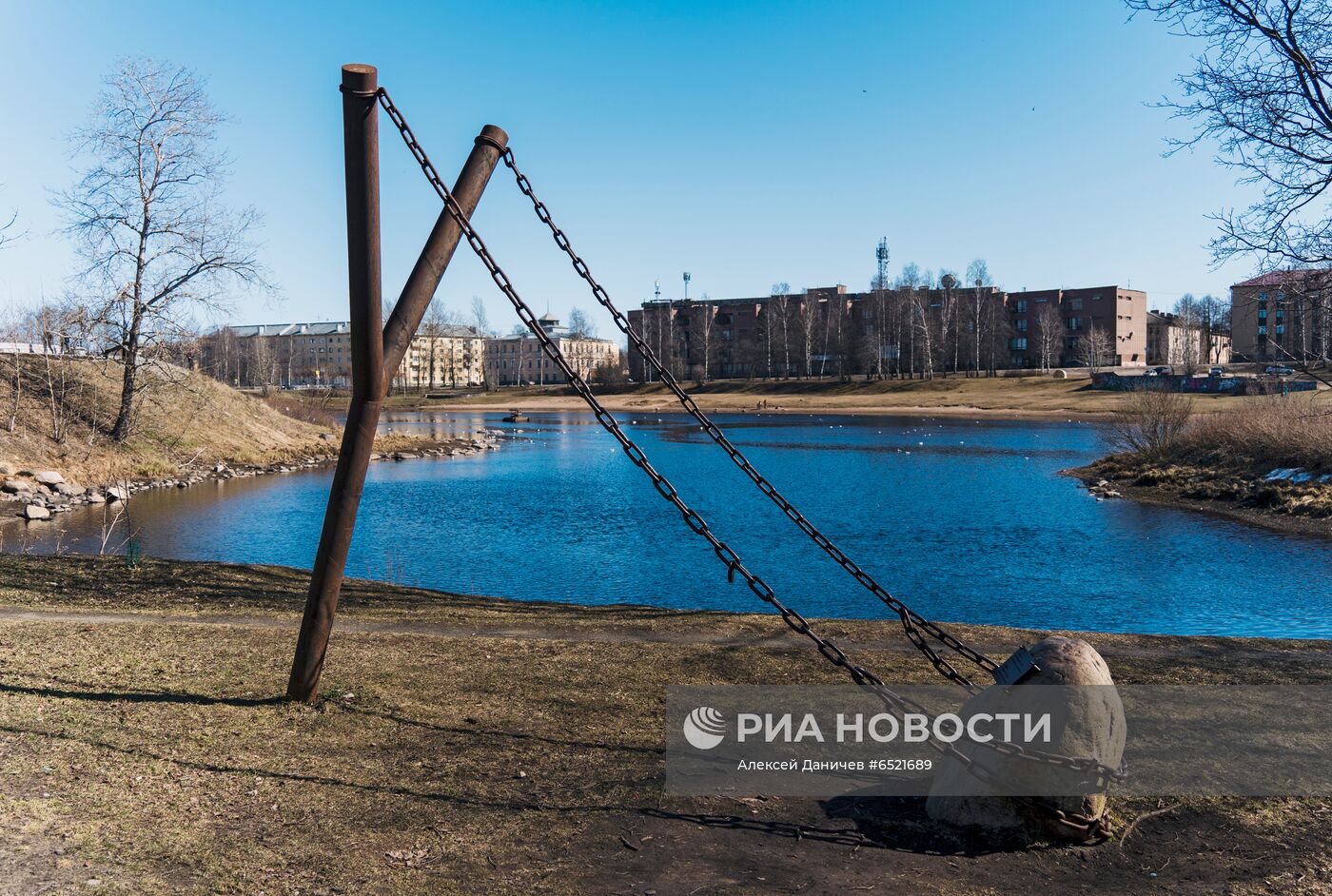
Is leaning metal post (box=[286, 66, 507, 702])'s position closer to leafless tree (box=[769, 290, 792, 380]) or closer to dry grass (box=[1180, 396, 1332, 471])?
dry grass (box=[1180, 396, 1332, 471])

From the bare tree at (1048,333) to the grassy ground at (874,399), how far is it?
1635 cm

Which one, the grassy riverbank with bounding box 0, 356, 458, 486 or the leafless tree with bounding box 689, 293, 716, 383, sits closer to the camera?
the grassy riverbank with bounding box 0, 356, 458, 486

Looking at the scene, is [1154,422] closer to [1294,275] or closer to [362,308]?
[1294,275]

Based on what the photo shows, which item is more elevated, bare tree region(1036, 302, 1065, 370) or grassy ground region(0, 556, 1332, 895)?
bare tree region(1036, 302, 1065, 370)

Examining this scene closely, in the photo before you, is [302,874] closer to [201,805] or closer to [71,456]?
[201,805]

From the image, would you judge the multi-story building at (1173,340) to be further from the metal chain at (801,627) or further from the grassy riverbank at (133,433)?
the metal chain at (801,627)

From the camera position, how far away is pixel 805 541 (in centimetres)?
2556

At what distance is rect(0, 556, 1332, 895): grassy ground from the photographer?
17.5 feet

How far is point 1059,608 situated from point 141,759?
15996mm

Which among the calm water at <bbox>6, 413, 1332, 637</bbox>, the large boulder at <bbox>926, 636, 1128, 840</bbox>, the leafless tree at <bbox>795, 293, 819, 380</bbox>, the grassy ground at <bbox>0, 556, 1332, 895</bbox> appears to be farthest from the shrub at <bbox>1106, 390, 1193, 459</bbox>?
the leafless tree at <bbox>795, 293, 819, 380</bbox>

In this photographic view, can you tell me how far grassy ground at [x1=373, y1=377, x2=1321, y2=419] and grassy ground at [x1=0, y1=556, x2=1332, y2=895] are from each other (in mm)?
72696

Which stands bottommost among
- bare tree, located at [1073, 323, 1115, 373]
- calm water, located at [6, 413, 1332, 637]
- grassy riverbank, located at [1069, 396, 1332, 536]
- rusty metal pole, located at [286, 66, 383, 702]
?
calm water, located at [6, 413, 1332, 637]

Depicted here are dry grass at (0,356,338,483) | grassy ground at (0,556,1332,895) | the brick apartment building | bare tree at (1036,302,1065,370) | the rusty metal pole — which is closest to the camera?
grassy ground at (0,556,1332,895)

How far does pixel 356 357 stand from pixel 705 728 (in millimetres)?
4053
